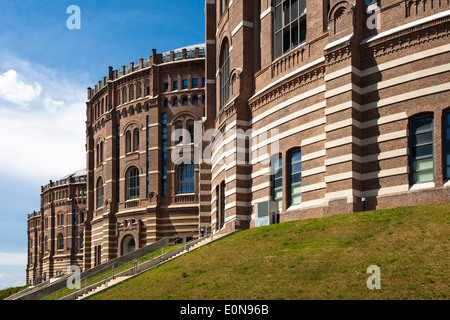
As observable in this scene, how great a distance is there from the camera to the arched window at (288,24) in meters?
28.9

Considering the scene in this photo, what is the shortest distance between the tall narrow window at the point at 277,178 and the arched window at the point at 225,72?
903 cm

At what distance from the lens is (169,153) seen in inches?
2208

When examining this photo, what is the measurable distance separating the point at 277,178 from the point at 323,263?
11.7m

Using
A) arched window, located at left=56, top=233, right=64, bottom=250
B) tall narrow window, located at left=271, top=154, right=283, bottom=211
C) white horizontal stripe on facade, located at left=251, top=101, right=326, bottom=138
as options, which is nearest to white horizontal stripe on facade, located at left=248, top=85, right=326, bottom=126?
white horizontal stripe on facade, located at left=251, top=101, right=326, bottom=138

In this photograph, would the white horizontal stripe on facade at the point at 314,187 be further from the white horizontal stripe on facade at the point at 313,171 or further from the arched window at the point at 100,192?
the arched window at the point at 100,192

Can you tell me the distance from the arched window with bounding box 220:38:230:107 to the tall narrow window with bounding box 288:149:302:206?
33.2 ft

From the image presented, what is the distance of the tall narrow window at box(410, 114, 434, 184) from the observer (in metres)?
22.0

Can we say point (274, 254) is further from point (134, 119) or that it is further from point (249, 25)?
point (134, 119)

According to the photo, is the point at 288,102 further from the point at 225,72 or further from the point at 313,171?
the point at 225,72

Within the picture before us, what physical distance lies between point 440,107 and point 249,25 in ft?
47.4

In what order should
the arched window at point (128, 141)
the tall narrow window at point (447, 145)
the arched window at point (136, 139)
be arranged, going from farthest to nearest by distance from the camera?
1. the arched window at point (128, 141)
2. the arched window at point (136, 139)
3. the tall narrow window at point (447, 145)

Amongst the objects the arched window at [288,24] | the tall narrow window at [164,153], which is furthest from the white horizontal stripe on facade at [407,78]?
the tall narrow window at [164,153]

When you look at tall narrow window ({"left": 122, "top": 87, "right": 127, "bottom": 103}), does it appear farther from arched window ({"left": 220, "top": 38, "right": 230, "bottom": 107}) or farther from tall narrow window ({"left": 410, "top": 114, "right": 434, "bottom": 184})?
tall narrow window ({"left": 410, "top": 114, "right": 434, "bottom": 184})

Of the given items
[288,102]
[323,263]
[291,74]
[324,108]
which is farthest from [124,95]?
[323,263]
